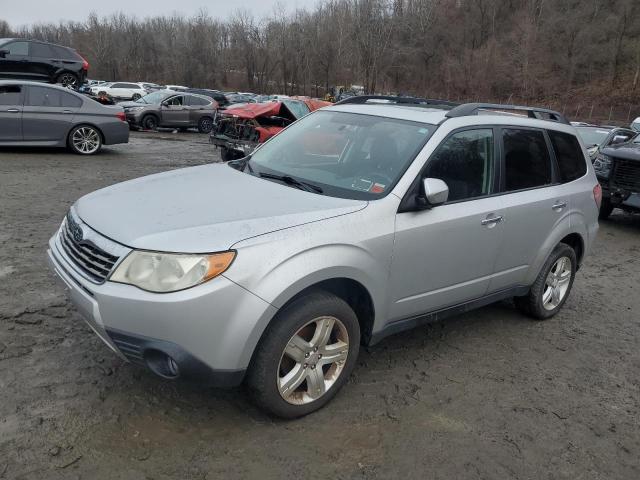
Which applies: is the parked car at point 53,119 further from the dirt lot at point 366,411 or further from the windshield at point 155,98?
the windshield at point 155,98

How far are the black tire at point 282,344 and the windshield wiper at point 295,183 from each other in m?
0.73

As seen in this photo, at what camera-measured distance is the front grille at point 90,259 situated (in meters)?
2.82

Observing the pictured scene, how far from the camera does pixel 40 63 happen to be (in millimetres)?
16484

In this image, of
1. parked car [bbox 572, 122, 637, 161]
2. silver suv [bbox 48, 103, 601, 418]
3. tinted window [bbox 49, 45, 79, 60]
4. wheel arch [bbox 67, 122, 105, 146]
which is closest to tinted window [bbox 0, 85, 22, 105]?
wheel arch [bbox 67, 122, 105, 146]

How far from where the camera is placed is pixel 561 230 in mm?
4672

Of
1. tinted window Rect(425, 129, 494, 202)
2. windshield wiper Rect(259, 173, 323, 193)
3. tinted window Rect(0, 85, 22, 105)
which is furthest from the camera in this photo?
tinted window Rect(0, 85, 22, 105)

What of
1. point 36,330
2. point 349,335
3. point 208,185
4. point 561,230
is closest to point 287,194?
point 208,185

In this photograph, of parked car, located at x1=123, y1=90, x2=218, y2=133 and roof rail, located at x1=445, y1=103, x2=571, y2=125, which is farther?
parked car, located at x1=123, y1=90, x2=218, y2=133

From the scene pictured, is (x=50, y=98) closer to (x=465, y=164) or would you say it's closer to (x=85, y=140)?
(x=85, y=140)

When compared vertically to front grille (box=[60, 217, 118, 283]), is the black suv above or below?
above

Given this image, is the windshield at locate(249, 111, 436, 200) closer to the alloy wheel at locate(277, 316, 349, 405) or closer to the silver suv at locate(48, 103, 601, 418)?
the silver suv at locate(48, 103, 601, 418)

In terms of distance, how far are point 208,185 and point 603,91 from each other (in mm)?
57953

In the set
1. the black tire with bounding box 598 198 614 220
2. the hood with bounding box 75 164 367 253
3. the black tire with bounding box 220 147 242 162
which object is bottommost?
the black tire with bounding box 598 198 614 220

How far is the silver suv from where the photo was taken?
8.82 ft
